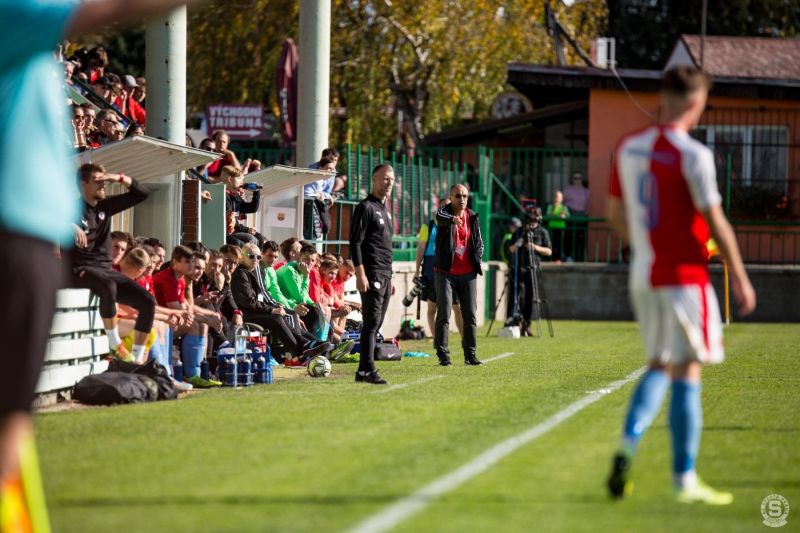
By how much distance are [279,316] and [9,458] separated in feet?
35.7

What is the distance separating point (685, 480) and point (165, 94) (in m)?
10.9

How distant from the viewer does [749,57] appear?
3438cm

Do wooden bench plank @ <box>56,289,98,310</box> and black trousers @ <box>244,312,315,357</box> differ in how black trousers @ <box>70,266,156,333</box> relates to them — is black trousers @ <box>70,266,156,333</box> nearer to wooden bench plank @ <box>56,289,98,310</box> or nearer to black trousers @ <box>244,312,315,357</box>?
wooden bench plank @ <box>56,289,98,310</box>

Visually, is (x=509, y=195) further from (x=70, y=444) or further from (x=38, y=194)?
(x=38, y=194)

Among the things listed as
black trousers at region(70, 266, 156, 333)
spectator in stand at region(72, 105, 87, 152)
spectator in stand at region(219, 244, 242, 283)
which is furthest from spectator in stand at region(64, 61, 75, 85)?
black trousers at region(70, 266, 156, 333)

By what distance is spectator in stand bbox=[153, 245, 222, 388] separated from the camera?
13.7 m

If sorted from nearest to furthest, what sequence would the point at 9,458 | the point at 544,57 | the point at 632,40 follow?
the point at 9,458 → the point at 544,57 → the point at 632,40

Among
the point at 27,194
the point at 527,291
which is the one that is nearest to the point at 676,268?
the point at 27,194

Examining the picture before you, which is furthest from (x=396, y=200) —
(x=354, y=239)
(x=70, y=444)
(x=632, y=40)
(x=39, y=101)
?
(x=632, y=40)

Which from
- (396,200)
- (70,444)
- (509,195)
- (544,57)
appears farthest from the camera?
(544,57)

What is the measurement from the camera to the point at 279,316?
53.3 feet

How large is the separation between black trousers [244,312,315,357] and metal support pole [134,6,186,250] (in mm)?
1275

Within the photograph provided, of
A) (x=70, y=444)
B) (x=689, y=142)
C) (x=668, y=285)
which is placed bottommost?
(x=70, y=444)

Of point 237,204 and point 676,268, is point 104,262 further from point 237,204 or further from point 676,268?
point 676,268
